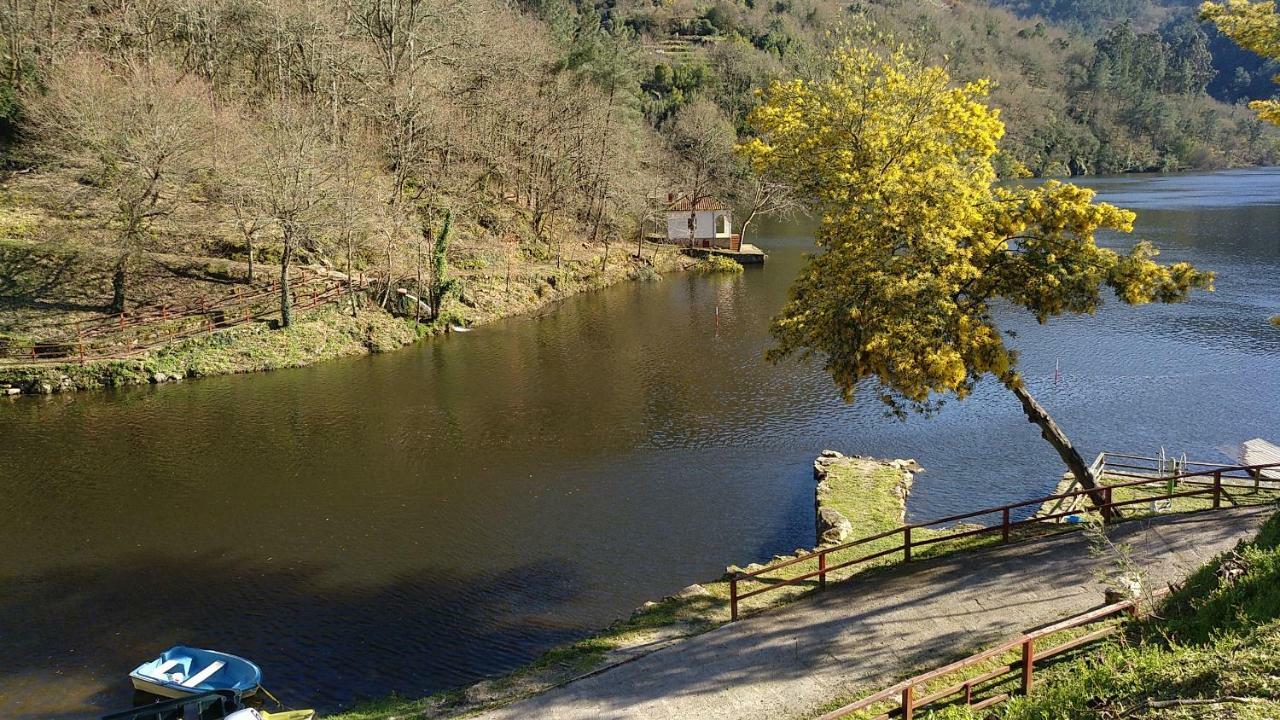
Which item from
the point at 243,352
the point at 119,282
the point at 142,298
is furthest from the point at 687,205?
the point at 119,282

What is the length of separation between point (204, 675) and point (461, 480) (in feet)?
36.5

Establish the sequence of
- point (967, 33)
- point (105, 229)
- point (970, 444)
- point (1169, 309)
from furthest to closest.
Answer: point (967, 33)
point (1169, 309)
point (105, 229)
point (970, 444)

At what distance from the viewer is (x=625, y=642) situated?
51.4 feet

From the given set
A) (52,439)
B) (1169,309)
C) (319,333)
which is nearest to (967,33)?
(1169,309)

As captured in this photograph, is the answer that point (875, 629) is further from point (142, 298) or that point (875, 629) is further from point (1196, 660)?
point (142, 298)

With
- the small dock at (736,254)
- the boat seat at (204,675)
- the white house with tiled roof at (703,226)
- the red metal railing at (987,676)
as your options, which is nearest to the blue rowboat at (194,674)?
the boat seat at (204,675)

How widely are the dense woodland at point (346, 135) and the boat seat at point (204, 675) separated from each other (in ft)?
63.3

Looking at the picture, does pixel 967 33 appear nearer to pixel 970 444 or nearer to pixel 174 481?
pixel 970 444

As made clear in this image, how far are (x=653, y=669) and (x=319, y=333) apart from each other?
105 ft

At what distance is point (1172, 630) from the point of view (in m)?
11.6

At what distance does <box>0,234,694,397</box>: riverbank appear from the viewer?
34906mm

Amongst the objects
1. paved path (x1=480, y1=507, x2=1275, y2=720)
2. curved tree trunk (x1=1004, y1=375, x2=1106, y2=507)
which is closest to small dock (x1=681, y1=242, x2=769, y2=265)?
curved tree trunk (x1=1004, y1=375, x2=1106, y2=507)

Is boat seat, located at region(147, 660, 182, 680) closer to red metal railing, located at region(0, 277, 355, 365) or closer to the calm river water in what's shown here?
the calm river water

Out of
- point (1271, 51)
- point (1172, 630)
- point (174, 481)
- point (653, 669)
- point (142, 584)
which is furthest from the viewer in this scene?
point (174, 481)
